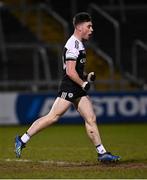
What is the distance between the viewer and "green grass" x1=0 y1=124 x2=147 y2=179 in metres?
10.8

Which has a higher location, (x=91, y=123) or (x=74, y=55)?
(x=74, y=55)

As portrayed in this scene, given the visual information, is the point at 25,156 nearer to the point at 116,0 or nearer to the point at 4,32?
the point at 4,32

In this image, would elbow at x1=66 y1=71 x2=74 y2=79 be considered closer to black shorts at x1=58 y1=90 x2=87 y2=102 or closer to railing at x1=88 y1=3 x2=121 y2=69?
black shorts at x1=58 y1=90 x2=87 y2=102

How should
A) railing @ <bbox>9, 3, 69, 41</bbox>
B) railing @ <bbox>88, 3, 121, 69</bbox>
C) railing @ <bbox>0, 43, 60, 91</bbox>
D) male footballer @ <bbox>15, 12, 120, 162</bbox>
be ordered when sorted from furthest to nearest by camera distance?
railing @ <bbox>9, 3, 69, 41</bbox> → railing @ <bbox>88, 3, 121, 69</bbox> → railing @ <bbox>0, 43, 60, 91</bbox> → male footballer @ <bbox>15, 12, 120, 162</bbox>

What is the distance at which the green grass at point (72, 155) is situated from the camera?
10.8 m

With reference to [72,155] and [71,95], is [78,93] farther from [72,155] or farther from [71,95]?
[72,155]

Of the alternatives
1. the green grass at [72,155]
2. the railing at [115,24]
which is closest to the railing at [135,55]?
the railing at [115,24]

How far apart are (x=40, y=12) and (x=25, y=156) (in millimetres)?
16948

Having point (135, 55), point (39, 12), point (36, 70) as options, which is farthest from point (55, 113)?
point (39, 12)

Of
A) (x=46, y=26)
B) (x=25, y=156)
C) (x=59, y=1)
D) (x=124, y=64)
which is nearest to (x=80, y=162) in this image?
(x=25, y=156)

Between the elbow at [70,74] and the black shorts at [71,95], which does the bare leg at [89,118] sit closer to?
the black shorts at [71,95]

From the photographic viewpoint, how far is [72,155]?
1338 cm

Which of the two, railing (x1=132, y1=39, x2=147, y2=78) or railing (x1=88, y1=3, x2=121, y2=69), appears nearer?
railing (x1=132, y1=39, x2=147, y2=78)

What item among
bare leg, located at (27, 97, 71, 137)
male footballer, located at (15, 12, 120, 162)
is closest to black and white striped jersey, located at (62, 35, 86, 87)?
male footballer, located at (15, 12, 120, 162)
